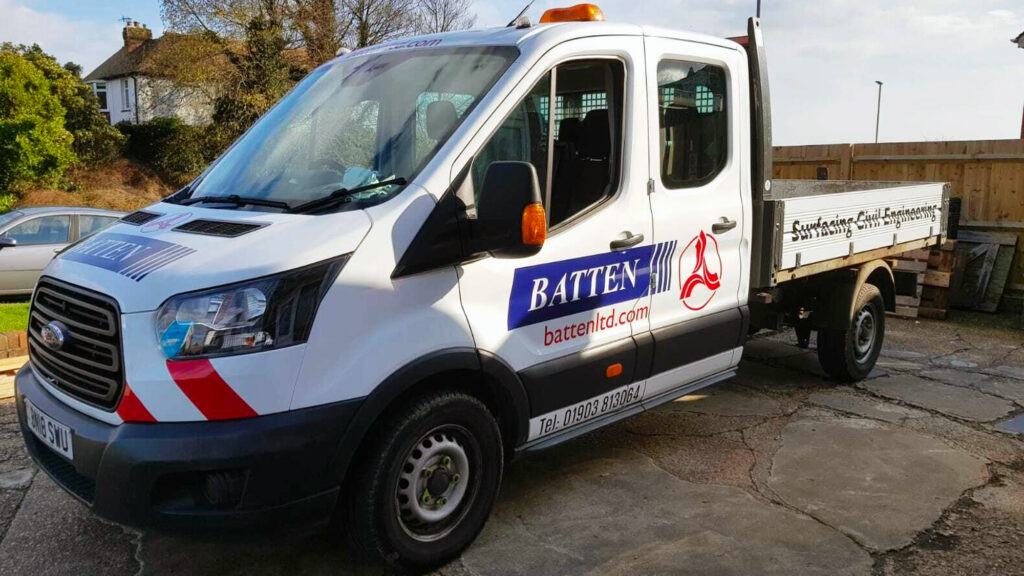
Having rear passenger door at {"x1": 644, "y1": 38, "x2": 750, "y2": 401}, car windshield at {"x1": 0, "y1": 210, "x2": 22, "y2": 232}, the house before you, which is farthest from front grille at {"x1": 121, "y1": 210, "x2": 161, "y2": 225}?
the house

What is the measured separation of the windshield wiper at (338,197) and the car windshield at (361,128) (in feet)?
0.05

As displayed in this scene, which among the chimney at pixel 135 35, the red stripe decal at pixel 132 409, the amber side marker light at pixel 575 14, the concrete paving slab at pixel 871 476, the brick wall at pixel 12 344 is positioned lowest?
the concrete paving slab at pixel 871 476

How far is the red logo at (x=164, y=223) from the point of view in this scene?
320 cm

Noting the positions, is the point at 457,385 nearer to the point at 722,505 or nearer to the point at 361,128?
the point at 361,128

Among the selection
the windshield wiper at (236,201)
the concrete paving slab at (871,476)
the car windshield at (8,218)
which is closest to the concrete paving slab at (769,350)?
the concrete paving slab at (871,476)

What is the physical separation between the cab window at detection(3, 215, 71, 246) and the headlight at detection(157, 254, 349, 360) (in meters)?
9.25

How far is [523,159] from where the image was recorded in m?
3.45

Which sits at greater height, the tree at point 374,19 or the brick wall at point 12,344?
the tree at point 374,19

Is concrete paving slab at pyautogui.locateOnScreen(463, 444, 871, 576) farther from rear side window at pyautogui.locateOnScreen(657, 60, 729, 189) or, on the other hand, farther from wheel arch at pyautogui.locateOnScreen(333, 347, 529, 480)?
rear side window at pyautogui.locateOnScreen(657, 60, 729, 189)

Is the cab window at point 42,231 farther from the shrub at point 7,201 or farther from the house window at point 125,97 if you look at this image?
the house window at point 125,97

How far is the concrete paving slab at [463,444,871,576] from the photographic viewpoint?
341 cm

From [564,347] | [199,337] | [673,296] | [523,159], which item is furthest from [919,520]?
[199,337]

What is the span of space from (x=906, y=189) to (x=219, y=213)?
521 cm

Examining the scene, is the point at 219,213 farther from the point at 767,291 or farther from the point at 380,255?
the point at 767,291
